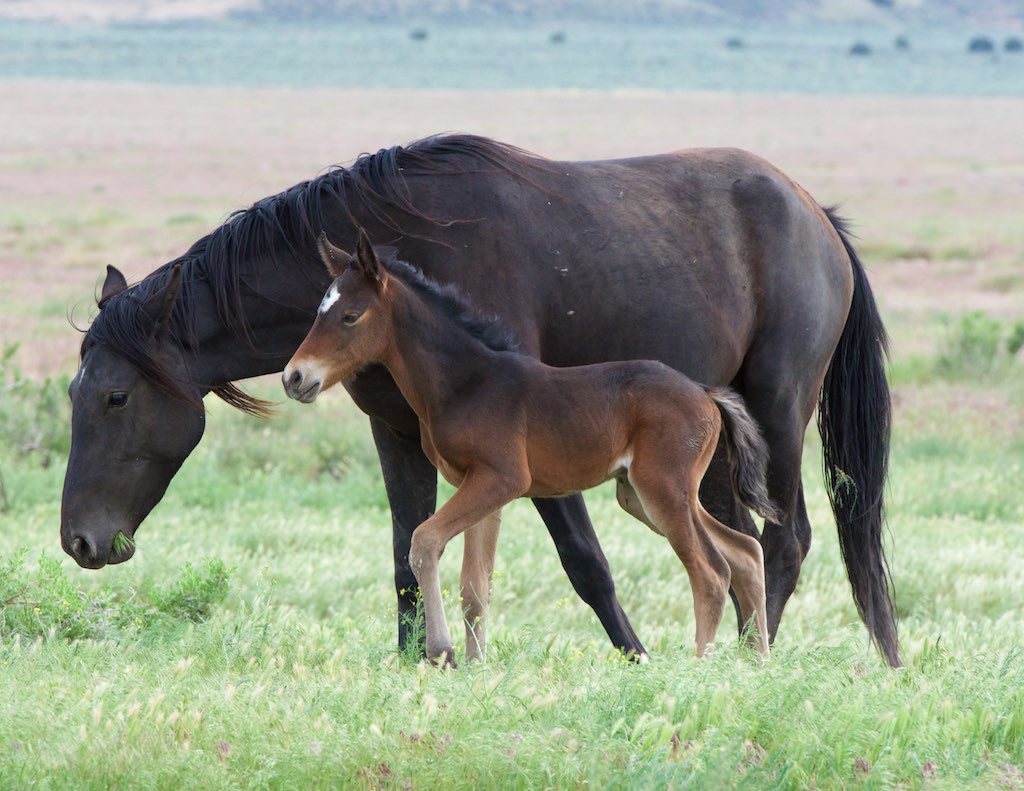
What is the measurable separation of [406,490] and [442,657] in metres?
1.11

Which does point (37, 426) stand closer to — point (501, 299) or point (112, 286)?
point (112, 286)

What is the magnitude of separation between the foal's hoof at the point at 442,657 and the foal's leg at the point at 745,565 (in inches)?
42.5

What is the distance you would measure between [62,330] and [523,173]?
41.6ft

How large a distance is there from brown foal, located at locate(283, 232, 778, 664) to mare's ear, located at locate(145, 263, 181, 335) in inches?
26.1

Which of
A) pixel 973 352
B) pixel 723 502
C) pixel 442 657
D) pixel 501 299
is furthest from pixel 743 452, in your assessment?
pixel 973 352

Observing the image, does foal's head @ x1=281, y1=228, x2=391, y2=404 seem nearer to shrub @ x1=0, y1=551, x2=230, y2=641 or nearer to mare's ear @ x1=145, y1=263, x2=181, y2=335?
mare's ear @ x1=145, y1=263, x2=181, y2=335

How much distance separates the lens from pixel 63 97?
242ft

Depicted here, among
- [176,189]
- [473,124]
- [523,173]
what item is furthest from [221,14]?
[523,173]

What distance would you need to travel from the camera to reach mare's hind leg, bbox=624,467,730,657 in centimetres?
508

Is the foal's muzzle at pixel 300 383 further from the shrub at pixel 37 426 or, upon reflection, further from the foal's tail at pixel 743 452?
the shrub at pixel 37 426

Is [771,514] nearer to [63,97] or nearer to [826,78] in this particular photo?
[63,97]

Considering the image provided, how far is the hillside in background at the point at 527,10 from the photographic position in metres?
131

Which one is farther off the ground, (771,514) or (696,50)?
(771,514)

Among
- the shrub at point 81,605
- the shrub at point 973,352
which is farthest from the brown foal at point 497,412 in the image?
the shrub at point 973,352
